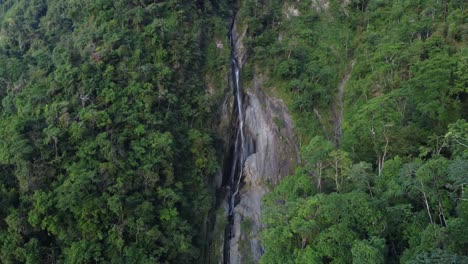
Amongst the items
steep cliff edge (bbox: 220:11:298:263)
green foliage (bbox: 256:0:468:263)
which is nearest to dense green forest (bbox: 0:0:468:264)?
green foliage (bbox: 256:0:468:263)

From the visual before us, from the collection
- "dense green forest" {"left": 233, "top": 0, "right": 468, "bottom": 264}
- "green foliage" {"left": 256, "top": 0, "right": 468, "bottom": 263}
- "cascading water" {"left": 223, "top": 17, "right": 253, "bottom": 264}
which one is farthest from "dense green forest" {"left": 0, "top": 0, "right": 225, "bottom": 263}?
"green foliage" {"left": 256, "top": 0, "right": 468, "bottom": 263}

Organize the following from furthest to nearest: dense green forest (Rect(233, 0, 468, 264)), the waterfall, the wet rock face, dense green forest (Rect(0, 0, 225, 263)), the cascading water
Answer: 1. the cascading water
2. the waterfall
3. the wet rock face
4. dense green forest (Rect(0, 0, 225, 263))
5. dense green forest (Rect(233, 0, 468, 264))

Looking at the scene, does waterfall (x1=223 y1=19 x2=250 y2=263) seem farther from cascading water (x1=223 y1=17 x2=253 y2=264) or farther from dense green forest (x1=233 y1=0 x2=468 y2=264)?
dense green forest (x1=233 y1=0 x2=468 y2=264)

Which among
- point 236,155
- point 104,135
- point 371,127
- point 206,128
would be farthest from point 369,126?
point 104,135

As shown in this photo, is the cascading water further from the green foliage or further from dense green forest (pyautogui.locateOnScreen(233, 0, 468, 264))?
the green foliage

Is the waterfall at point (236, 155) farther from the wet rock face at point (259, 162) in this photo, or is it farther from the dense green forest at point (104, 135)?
the dense green forest at point (104, 135)

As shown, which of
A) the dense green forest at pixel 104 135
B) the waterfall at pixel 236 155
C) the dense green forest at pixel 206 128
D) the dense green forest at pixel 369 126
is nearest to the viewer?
the dense green forest at pixel 369 126

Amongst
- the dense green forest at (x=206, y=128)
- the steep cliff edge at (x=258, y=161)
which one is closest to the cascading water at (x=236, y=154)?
the steep cliff edge at (x=258, y=161)

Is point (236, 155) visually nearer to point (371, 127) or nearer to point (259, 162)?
point (259, 162)

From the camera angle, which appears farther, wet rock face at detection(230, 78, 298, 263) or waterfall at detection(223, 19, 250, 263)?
waterfall at detection(223, 19, 250, 263)

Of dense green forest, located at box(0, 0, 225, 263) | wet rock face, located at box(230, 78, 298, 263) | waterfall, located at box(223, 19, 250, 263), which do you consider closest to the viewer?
dense green forest, located at box(0, 0, 225, 263)
